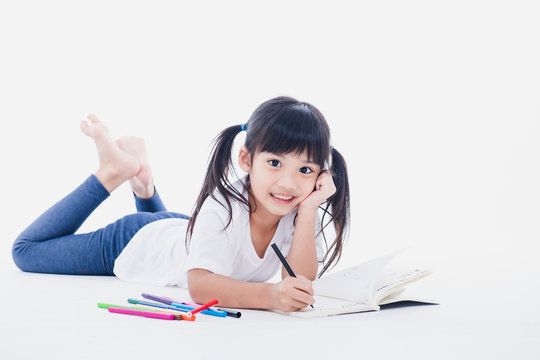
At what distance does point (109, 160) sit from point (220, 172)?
1.97 feet

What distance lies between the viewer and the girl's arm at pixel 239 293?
3.90 feet

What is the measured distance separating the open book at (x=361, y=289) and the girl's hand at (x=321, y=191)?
19cm

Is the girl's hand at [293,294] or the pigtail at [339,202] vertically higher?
the pigtail at [339,202]

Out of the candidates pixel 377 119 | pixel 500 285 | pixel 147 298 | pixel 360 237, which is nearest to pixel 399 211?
pixel 360 237

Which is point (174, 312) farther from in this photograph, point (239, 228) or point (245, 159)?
point (245, 159)

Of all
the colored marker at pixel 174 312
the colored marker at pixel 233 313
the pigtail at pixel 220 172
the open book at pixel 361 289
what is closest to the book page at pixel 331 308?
the open book at pixel 361 289

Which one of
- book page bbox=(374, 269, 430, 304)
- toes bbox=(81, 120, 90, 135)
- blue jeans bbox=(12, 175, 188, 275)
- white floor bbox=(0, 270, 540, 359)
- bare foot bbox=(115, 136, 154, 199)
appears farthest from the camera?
bare foot bbox=(115, 136, 154, 199)

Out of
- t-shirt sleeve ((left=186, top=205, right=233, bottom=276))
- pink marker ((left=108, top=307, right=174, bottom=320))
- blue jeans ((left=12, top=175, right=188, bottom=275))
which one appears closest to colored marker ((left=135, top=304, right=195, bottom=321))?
pink marker ((left=108, top=307, right=174, bottom=320))

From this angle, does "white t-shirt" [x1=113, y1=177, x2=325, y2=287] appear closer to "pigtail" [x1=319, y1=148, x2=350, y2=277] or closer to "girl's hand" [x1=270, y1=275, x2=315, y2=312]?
"pigtail" [x1=319, y1=148, x2=350, y2=277]

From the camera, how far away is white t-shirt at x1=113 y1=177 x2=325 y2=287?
1.36 meters

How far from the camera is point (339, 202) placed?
156 centimetres

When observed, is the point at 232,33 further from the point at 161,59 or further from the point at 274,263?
the point at 274,263

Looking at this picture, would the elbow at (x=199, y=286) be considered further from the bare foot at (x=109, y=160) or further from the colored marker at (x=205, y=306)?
the bare foot at (x=109, y=160)

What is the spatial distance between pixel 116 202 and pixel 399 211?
139 cm
